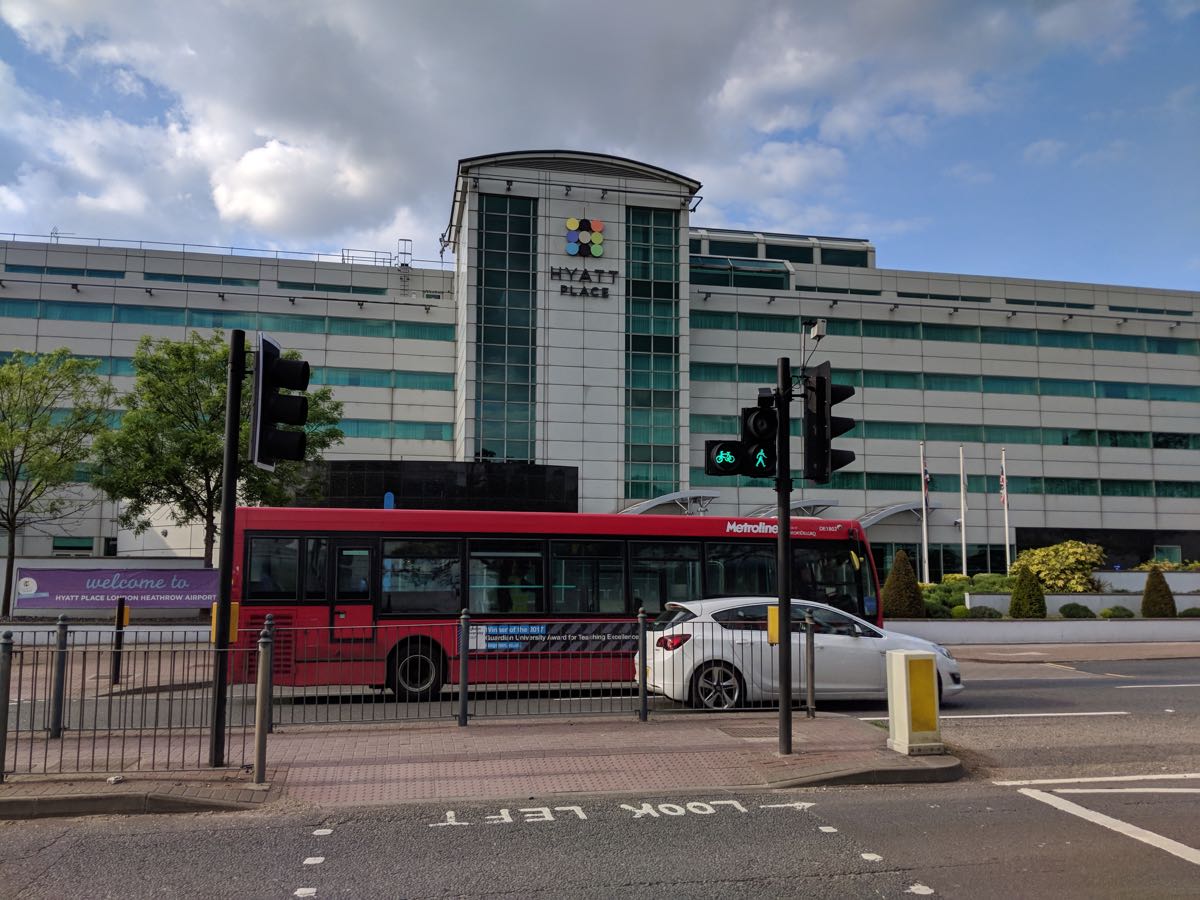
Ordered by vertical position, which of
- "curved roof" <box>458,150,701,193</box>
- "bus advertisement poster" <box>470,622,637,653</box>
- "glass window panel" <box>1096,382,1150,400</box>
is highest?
"curved roof" <box>458,150,701,193</box>

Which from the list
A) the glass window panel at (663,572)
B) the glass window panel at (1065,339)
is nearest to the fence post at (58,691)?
the glass window panel at (663,572)

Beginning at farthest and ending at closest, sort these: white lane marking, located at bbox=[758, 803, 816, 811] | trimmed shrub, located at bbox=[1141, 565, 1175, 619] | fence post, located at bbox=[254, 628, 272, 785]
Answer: trimmed shrub, located at bbox=[1141, 565, 1175, 619] < fence post, located at bbox=[254, 628, 272, 785] < white lane marking, located at bbox=[758, 803, 816, 811]

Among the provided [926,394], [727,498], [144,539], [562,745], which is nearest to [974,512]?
[926,394]

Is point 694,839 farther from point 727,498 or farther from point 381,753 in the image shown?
point 727,498

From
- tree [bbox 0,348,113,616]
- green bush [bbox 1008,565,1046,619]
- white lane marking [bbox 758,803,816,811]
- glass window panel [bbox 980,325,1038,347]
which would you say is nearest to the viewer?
white lane marking [bbox 758,803,816,811]

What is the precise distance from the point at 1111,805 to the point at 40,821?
8.60 metres

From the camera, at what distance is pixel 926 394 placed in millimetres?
51531

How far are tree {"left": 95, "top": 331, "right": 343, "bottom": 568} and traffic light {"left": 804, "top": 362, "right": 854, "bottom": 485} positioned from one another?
20.0 metres

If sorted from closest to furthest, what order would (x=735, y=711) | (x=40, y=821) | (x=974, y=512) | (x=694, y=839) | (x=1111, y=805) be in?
(x=694, y=839) < (x=40, y=821) < (x=1111, y=805) < (x=735, y=711) < (x=974, y=512)

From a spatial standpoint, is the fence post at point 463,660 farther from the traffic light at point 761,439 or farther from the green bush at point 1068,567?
the green bush at point 1068,567

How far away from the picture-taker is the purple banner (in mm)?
20984

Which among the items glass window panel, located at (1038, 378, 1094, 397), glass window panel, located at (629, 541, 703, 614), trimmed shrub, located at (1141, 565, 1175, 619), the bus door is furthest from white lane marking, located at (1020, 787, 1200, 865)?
glass window panel, located at (1038, 378, 1094, 397)

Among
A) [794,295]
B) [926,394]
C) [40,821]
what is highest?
[794,295]

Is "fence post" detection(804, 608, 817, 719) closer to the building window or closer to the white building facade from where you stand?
the white building facade
